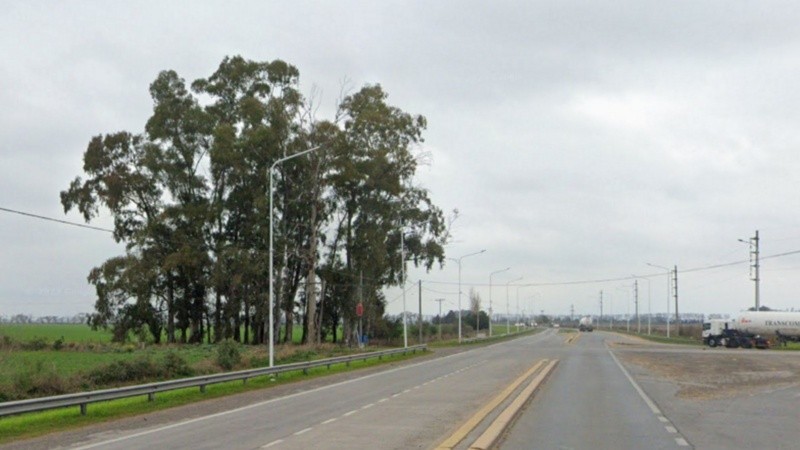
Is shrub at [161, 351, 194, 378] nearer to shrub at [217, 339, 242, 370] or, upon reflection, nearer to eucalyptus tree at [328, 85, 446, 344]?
shrub at [217, 339, 242, 370]

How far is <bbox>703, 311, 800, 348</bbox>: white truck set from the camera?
8112 cm

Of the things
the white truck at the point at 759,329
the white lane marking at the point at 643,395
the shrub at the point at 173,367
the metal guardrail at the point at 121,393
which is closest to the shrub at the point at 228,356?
the shrub at the point at 173,367

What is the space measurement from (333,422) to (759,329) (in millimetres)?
72172

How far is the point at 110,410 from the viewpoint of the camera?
24141 millimetres

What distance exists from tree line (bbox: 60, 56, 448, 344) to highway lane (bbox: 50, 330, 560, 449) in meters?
37.1

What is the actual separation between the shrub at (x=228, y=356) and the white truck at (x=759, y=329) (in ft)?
180

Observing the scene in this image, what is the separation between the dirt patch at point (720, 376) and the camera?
28.5m

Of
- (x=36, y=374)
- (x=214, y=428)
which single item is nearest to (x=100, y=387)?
(x=36, y=374)

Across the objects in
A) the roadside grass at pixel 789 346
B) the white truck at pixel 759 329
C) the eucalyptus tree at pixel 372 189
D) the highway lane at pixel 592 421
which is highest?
the eucalyptus tree at pixel 372 189

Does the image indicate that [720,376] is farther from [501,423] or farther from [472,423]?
[472,423]

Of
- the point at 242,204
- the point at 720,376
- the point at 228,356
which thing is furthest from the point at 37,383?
the point at 242,204

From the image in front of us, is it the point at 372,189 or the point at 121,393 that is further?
the point at 372,189

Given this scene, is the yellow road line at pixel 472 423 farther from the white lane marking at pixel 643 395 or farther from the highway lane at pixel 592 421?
the white lane marking at pixel 643 395

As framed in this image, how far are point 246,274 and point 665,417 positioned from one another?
2001 inches
